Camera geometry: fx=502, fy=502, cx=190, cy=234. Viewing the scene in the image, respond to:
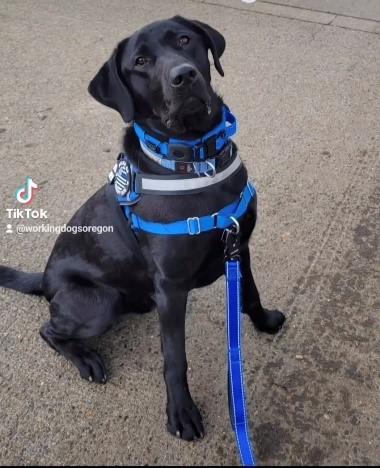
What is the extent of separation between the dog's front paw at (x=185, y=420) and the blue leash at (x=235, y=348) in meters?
0.22

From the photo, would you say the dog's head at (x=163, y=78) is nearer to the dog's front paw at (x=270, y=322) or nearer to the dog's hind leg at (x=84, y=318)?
the dog's hind leg at (x=84, y=318)

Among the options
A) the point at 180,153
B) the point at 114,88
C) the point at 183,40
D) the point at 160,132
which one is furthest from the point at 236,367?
the point at 183,40

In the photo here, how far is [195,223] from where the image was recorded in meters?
1.91

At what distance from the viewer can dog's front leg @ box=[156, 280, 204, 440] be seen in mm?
2057

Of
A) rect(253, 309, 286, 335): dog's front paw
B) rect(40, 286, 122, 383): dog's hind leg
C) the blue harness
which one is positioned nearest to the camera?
the blue harness

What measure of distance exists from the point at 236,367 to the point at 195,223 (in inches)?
22.5

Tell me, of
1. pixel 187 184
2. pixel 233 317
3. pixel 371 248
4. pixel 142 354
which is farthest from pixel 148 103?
pixel 371 248

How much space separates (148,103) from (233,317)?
2.99ft

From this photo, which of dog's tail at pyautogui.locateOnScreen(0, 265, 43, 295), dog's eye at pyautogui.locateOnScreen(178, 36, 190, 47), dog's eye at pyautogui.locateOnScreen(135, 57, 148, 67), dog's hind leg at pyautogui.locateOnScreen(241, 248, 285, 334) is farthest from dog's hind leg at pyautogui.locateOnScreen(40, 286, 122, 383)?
dog's eye at pyautogui.locateOnScreen(178, 36, 190, 47)

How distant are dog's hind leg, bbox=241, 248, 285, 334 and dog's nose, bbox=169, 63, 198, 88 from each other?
0.88 meters

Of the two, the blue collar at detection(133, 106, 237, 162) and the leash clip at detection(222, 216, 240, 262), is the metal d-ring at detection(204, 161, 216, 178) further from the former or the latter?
the leash clip at detection(222, 216, 240, 262)

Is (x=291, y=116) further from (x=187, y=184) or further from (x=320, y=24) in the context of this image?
(x=187, y=184)

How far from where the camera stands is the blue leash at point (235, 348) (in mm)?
1870

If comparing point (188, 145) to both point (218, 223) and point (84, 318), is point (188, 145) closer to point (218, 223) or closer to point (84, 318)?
point (218, 223)
